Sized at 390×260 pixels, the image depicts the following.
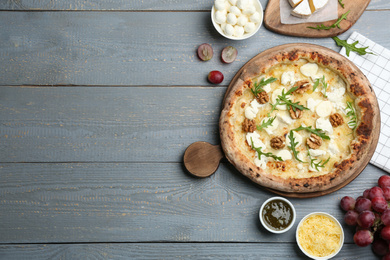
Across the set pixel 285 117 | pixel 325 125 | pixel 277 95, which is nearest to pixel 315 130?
pixel 325 125

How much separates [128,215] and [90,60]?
0.94 metres

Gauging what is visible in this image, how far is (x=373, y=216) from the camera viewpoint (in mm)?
1894

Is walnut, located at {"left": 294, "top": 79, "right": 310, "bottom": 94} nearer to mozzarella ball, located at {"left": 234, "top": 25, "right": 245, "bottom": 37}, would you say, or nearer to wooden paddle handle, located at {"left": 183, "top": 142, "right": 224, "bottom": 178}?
mozzarella ball, located at {"left": 234, "top": 25, "right": 245, "bottom": 37}

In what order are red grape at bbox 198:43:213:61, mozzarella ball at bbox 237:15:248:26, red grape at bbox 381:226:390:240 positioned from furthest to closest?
red grape at bbox 198:43:213:61 → mozzarella ball at bbox 237:15:248:26 → red grape at bbox 381:226:390:240

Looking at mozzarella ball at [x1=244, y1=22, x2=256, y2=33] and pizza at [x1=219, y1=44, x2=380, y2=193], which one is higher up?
mozzarella ball at [x1=244, y1=22, x2=256, y2=33]

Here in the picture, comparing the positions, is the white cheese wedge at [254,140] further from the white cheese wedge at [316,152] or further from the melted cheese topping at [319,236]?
the melted cheese topping at [319,236]

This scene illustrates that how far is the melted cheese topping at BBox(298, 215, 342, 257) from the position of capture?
198 cm

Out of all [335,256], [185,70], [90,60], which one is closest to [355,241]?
[335,256]

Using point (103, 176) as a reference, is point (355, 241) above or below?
above

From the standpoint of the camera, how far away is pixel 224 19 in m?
2.08

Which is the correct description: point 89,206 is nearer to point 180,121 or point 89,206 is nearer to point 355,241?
point 180,121

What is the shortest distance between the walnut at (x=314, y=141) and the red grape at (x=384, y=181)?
0.39 meters

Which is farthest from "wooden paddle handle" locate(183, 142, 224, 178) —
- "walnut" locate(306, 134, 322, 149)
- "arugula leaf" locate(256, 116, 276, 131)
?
"walnut" locate(306, 134, 322, 149)

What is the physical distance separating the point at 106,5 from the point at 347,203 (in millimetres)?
1791
